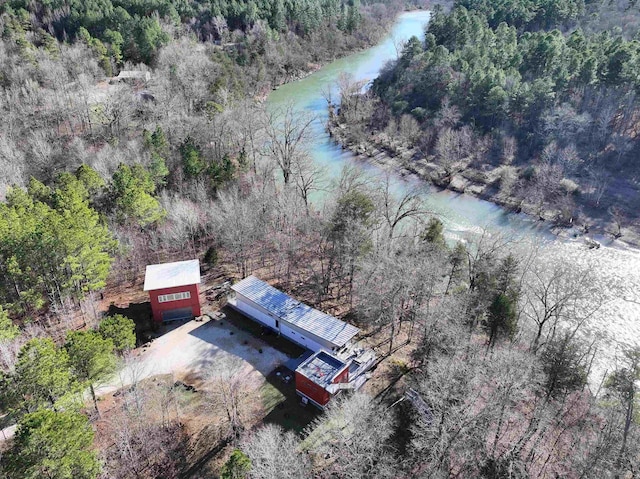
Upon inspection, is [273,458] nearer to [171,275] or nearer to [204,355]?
[204,355]

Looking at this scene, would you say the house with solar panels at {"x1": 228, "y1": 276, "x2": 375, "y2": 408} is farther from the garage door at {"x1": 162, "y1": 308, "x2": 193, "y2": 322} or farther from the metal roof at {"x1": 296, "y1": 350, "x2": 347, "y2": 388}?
the garage door at {"x1": 162, "y1": 308, "x2": 193, "y2": 322}

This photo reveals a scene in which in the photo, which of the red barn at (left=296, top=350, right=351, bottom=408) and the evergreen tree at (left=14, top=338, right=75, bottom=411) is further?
the red barn at (left=296, top=350, right=351, bottom=408)

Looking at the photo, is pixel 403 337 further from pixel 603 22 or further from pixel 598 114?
pixel 603 22

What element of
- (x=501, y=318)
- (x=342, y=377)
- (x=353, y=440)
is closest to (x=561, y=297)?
(x=501, y=318)

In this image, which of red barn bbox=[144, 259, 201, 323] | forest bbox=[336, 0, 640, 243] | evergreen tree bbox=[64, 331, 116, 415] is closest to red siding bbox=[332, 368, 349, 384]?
red barn bbox=[144, 259, 201, 323]

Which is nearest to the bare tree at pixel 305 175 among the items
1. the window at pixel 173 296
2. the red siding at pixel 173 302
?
the red siding at pixel 173 302
